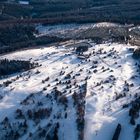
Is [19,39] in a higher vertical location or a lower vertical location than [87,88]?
higher

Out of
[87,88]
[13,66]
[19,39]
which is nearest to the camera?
[87,88]

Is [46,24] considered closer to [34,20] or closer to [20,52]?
[34,20]

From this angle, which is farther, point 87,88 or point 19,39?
point 19,39

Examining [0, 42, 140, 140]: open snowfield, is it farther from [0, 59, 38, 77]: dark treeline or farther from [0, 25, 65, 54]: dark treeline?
[0, 25, 65, 54]: dark treeline

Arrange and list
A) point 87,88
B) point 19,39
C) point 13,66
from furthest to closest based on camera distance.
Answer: point 19,39 → point 13,66 → point 87,88

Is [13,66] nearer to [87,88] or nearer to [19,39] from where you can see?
[87,88]

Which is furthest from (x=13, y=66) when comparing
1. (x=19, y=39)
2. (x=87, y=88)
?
(x=19, y=39)
